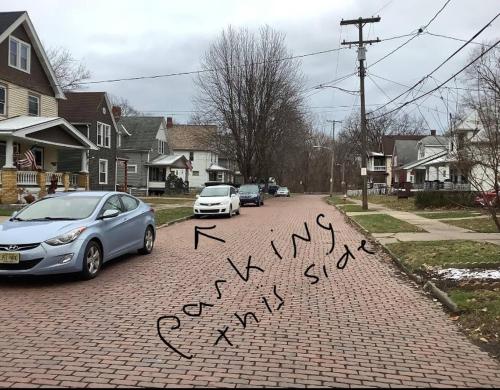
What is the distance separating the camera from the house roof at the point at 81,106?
40.0 meters

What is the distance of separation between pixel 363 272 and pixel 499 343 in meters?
4.47

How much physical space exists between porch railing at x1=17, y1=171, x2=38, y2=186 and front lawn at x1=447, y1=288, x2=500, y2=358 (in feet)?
76.9

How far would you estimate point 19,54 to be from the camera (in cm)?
2972

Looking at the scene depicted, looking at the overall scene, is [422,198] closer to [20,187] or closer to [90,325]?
[20,187]

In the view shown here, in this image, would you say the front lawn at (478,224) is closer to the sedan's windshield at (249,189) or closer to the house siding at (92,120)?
the sedan's windshield at (249,189)

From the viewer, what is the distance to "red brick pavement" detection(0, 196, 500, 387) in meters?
4.72

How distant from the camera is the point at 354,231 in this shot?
60.5 ft

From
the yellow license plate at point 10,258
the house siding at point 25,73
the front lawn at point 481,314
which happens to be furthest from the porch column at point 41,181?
the front lawn at point 481,314

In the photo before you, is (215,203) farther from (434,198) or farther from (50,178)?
(434,198)

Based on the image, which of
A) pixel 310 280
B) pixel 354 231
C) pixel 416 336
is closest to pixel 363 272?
pixel 310 280

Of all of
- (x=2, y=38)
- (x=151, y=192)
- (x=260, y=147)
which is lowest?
(x=151, y=192)

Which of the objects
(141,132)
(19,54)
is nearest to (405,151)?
(141,132)

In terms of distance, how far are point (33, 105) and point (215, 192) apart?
544 inches

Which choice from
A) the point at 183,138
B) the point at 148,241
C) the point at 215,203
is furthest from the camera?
the point at 183,138
